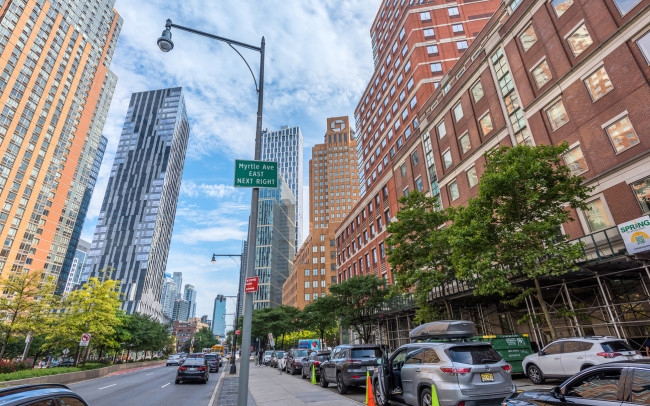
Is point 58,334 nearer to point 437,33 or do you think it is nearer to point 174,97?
point 437,33

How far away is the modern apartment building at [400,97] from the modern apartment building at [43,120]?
81.3 metres

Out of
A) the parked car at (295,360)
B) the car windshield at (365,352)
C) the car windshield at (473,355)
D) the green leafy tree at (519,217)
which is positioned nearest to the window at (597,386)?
the car windshield at (473,355)

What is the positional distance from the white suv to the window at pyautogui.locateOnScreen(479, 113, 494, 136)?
18406 millimetres

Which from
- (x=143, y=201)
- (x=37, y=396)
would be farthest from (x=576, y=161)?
(x=143, y=201)

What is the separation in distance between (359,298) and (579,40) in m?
25.3

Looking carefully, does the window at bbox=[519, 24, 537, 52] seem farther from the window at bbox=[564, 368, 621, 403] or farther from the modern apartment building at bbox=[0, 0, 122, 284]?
the modern apartment building at bbox=[0, 0, 122, 284]

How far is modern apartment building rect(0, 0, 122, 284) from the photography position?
80.1 m

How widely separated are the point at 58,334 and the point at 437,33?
173ft

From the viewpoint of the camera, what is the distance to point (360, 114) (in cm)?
6306

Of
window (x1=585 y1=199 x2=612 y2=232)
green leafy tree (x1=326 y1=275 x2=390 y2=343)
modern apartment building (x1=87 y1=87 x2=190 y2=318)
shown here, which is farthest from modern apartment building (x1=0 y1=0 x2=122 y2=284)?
window (x1=585 y1=199 x2=612 y2=232)

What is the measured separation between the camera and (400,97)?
45.8 m

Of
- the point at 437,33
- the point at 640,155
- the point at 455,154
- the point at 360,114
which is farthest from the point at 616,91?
the point at 360,114

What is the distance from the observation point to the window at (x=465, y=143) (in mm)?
28278

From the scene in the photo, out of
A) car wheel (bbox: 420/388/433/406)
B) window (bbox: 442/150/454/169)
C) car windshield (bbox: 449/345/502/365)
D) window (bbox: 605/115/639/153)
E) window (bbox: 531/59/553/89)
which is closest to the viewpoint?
car windshield (bbox: 449/345/502/365)
